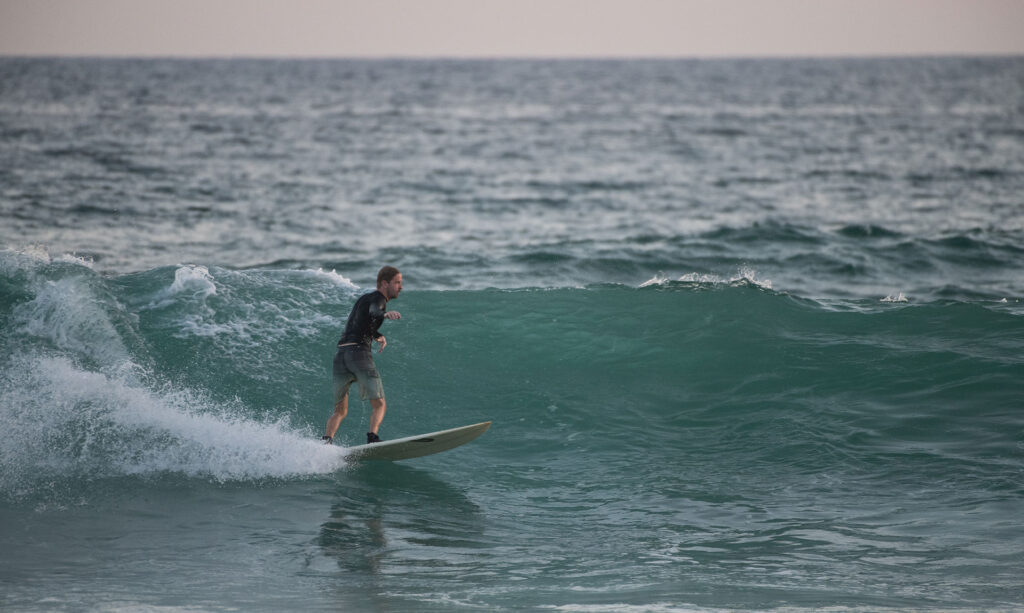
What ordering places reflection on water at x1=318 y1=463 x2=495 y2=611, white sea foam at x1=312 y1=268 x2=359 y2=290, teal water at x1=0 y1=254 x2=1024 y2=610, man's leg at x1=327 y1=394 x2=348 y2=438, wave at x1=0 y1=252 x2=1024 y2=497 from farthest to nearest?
white sea foam at x1=312 y1=268 x2=359 y2=290
wave at x1=0 y1=252 x2=1024 y2=497
man's leg at x1=327 y1=394 x2=348 y2=438
teal water at x1=0 y1=254 x2=1024 y2=610
reflection on water at x1=318 y1=463 x2=495 y2=611

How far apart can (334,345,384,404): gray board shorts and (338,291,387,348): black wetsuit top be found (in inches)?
3.4

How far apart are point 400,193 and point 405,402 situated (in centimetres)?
1912

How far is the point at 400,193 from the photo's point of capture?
31266 millimetres

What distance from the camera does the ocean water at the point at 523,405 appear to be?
796 cm

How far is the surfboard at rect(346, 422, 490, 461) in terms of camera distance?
34.2 feet

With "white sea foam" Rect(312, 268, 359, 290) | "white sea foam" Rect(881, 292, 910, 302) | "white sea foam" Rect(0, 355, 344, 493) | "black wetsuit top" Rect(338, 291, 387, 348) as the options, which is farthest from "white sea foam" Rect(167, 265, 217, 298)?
"white sea foam" Rect(881, 292, 910, 302)

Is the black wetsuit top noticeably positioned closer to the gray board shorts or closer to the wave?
the gray board shorts

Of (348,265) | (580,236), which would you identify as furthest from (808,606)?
(580,236)

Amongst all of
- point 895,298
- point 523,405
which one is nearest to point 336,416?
point 523,405

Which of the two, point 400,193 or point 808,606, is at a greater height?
point 400,193

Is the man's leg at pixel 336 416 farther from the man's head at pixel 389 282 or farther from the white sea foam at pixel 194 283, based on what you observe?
the white sea foam at pixel 194 283

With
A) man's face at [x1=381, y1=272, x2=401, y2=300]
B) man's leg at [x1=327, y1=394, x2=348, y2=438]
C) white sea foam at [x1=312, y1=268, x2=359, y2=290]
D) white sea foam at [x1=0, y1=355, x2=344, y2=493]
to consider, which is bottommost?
white sea foam at [x1=0, y1=355, x2=344, y2=493]

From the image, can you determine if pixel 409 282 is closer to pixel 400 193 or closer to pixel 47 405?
pixel 47 405

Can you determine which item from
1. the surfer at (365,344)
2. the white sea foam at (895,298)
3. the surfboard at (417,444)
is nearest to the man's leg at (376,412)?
the surfer at (365,344)
